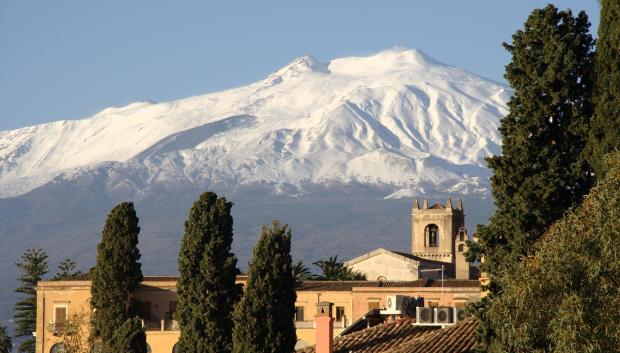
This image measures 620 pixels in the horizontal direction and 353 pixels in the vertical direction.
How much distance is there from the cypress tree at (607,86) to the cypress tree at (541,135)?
1.37m

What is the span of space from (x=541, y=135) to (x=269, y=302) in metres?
21.8

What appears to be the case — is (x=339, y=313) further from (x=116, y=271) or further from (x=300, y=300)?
(x=116, y=271)

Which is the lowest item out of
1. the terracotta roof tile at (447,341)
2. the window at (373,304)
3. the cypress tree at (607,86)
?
the terracotta roof tile at (447,341)

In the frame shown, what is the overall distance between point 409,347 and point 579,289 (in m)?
13.5

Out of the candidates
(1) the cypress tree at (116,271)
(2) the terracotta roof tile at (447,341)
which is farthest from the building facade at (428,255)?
(2) the terracotta roof tile at (447,341)

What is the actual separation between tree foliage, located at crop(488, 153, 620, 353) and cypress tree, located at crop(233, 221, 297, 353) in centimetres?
2818

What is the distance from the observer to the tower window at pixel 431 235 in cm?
16238

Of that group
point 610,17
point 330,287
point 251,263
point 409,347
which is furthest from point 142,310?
point 610,17

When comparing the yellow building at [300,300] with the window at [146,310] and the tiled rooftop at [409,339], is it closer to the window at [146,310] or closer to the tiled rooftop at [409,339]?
the window at [146,310]

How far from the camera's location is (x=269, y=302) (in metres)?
63.6

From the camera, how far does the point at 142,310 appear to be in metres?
104

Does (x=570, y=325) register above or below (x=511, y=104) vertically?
below

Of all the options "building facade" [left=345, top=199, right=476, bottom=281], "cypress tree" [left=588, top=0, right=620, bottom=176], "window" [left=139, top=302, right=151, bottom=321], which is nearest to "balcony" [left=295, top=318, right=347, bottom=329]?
"window" [left=139, top=302, right=151, bottom=321]

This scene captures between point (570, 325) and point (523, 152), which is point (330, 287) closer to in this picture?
point (523, 152)
